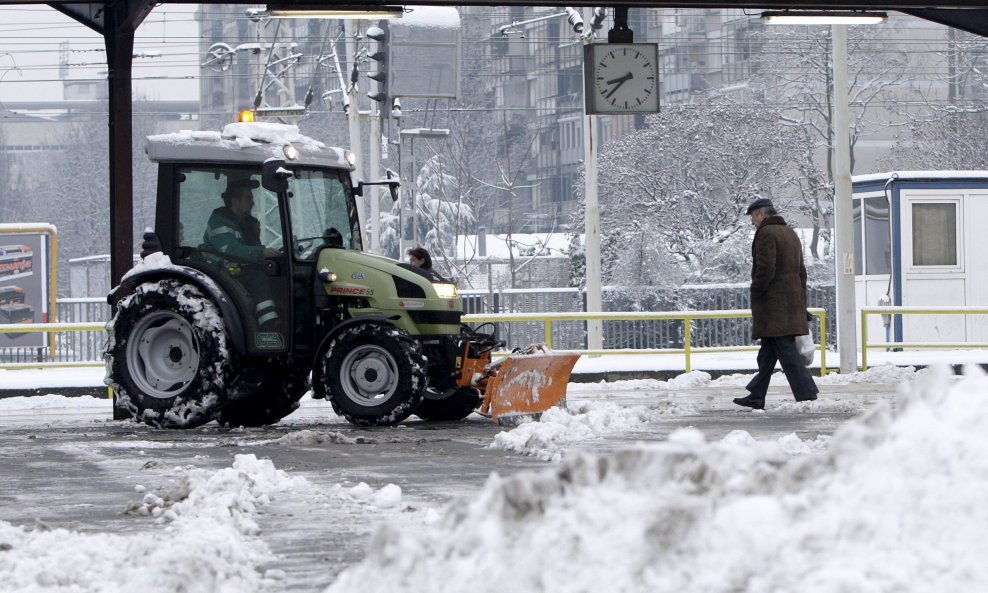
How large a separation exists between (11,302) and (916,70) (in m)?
45.3

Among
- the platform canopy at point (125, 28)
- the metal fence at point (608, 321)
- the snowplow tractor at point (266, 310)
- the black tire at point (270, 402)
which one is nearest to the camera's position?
the snowplow tractor at point (266, 310)

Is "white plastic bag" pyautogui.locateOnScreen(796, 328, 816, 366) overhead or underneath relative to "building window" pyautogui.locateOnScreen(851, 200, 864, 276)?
underneath

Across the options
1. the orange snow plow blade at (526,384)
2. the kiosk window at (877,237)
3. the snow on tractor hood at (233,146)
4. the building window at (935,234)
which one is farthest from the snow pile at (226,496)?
the kiosk window at (877,237)

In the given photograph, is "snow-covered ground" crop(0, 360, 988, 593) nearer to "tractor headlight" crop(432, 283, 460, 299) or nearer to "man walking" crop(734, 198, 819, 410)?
"tractor headlight" crop(432, 283, 460, 299)

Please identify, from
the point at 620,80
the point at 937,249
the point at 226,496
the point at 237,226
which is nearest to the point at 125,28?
the point at 237,226

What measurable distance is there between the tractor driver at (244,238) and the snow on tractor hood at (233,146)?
0.72 feet

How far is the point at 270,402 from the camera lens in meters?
13.7

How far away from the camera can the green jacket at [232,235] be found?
12906 millimetres

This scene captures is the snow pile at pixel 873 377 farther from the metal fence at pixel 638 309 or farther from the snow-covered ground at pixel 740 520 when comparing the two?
the snow-covered ground at pixel 740 520

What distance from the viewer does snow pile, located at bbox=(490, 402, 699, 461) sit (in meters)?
10.1

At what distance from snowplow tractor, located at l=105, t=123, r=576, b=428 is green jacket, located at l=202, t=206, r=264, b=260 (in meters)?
0.01

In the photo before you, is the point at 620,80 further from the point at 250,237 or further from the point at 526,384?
the point at 250,237

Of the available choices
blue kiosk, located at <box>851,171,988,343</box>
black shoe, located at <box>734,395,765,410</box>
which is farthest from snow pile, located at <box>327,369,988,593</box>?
blue kiosk, located at <box>851,171,988,343</box>

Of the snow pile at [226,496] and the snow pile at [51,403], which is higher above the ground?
the snow pile at [226,496]
